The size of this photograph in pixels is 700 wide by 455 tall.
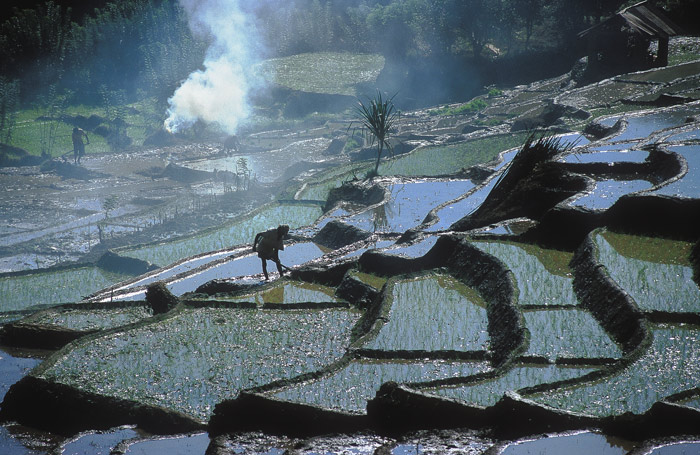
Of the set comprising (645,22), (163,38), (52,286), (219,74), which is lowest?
(52,286)

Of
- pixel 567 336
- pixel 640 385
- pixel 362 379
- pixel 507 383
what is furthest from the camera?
pixel 567 336

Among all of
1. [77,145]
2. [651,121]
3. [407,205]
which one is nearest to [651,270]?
[407,205]

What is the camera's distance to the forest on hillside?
36.3 m

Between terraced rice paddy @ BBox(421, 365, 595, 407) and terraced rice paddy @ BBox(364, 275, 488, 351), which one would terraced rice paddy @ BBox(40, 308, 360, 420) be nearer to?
terraced rice paddy @ BBox(364, 275, 488, 351)

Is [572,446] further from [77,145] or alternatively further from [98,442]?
[77,145]

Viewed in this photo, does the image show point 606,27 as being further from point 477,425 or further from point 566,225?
point 477,425

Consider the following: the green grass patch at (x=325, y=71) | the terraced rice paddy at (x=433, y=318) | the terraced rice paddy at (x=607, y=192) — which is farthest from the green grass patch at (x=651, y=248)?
the green grass patch at (x=325, y=71)

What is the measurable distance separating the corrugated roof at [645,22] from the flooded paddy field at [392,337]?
37.9 ft

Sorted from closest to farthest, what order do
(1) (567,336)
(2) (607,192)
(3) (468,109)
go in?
(1) (567,336), (2) (607,192), (3) (468,109)

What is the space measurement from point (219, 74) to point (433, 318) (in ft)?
103

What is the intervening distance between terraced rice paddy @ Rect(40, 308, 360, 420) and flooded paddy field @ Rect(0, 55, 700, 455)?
1.1 inches

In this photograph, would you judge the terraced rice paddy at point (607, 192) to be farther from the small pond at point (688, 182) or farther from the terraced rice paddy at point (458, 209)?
the terraced rice paddy at point (458, 209)

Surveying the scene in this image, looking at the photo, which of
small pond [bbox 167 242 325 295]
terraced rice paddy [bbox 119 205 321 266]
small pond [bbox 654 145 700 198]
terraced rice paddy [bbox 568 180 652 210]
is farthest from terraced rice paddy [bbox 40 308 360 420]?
terraced rice paddy [bbox 119 205 321 266]

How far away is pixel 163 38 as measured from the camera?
134ft
